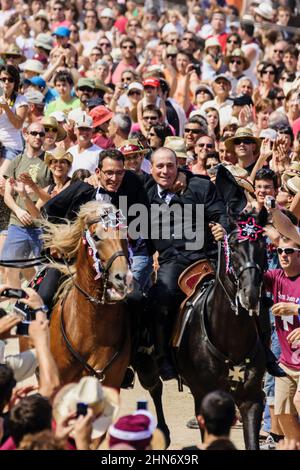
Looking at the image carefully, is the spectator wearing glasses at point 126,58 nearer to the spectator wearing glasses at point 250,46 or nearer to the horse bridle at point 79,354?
the spectator wearing glasses at point 250,46

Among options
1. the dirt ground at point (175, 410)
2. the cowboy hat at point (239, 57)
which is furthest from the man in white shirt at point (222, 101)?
→ the dirt ground at point (175, 410)

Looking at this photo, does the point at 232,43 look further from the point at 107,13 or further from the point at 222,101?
the point at 107,13

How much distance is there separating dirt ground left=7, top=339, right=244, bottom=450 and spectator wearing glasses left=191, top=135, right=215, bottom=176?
248 cm

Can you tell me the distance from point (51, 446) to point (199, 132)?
8.88m

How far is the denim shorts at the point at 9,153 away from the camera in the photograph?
14430 millimetres

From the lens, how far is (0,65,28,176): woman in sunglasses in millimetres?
14516

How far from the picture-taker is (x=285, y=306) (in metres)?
8.97

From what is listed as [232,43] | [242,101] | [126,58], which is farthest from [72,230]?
[126,58]

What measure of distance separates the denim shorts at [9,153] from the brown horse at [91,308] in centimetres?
510

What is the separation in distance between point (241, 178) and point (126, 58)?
7758 mm

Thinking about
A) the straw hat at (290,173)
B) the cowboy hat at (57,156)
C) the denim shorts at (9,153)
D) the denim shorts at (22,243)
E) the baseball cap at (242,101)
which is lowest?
the baseball cap at (242,101)

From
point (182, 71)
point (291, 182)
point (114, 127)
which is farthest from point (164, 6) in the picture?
point (291, 182)

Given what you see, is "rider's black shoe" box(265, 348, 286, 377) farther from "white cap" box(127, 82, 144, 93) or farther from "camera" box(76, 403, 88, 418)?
"white cap" box(127, 82, 144, 93)
